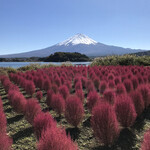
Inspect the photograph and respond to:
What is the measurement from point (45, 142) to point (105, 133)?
53.3 inches

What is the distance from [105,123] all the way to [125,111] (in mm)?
853

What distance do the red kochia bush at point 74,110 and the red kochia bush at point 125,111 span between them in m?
0.78

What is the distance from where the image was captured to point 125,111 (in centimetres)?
346

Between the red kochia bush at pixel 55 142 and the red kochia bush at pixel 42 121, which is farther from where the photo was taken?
the red kochia bush at pixel 42 121

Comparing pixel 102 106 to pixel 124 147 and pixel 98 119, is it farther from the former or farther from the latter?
pixel 124 147

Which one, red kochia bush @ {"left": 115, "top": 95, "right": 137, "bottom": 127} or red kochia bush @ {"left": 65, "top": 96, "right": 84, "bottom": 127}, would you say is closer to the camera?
red kochia bush @ {"left": 115, "top": 95, "right": 137, "bottom": 127}

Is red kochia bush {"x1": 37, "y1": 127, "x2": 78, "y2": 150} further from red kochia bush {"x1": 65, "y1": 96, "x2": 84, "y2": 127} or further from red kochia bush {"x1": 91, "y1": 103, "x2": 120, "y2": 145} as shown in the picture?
red kochia bush {"x1": 65, "y1": 96, "x2": 84, "y2": 127}

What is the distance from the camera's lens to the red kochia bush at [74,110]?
11.8 feet

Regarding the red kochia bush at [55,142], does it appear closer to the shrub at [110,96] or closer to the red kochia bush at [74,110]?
the red kochia bush at [74,110]

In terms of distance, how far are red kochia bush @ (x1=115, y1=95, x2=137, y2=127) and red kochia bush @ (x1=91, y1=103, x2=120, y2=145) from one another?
639 millimetres

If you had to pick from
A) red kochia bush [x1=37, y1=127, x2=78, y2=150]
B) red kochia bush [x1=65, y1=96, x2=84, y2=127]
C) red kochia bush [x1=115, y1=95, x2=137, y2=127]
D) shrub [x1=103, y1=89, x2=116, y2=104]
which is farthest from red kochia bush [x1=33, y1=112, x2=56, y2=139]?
shrub [x1=103, y1=89, x2=116, y2=104]

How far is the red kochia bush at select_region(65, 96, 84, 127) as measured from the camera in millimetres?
3605

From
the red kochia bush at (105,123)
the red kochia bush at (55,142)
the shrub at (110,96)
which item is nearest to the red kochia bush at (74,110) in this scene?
the red kochia bush at (105,123)

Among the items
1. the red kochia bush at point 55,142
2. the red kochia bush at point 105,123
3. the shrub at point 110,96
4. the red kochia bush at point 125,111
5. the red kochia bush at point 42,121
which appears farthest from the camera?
the shrub at point 110,96
